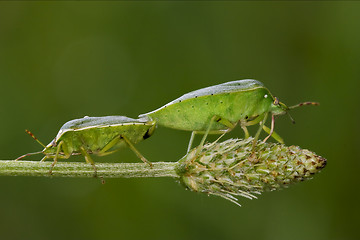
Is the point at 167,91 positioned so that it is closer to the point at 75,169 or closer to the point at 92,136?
the point at 92,136

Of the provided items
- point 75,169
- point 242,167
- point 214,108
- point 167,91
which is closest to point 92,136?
point 75,169

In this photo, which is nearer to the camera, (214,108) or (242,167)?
(242,167)

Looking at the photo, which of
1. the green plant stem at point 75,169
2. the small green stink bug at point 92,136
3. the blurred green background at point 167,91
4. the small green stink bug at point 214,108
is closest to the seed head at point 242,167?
the small green stink bug at point 214,108

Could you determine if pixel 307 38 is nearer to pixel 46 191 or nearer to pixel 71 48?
pixel 71 48

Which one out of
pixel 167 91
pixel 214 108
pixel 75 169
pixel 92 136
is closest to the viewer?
pixel 75 169

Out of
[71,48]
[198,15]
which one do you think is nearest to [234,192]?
[198,15]

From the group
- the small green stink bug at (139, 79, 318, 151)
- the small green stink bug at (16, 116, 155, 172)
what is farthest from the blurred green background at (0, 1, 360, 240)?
the small green stink bug at (16, 116, 155, 172)

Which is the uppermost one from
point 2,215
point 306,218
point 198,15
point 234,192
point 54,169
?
point 198,15
